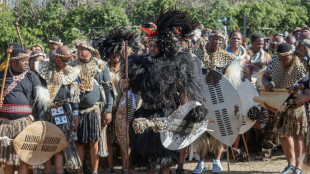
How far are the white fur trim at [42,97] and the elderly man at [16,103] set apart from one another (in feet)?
0.06

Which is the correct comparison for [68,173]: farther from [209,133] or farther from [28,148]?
[209,133]

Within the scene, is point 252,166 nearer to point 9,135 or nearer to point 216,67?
point 216,67

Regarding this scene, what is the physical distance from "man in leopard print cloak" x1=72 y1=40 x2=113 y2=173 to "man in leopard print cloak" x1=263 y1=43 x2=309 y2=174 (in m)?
2.44

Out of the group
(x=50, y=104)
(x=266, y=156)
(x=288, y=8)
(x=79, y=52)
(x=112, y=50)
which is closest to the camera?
(x=50, y=104)

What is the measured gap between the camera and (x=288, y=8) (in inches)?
772

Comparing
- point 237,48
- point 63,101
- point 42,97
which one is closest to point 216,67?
point 237,48

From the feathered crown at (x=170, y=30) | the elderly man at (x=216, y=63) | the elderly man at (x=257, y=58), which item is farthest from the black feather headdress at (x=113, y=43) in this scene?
the elderly man at (x=257, y=58)

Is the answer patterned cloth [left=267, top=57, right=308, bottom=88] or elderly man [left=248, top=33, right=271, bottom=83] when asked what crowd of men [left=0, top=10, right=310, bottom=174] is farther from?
elderly man [left=248, top=33, right=271, bottom=83]

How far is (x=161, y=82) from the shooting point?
5215 mm

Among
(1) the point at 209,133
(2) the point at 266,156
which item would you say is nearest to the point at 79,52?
(1) the point at 209,133

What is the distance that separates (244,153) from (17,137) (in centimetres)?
405

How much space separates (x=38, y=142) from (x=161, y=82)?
74.4 inches

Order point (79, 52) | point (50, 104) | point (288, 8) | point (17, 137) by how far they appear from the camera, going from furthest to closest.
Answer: point (288, 8), point (79, 52), point (50, 104), point (17, 137)

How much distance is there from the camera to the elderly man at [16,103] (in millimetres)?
5664
